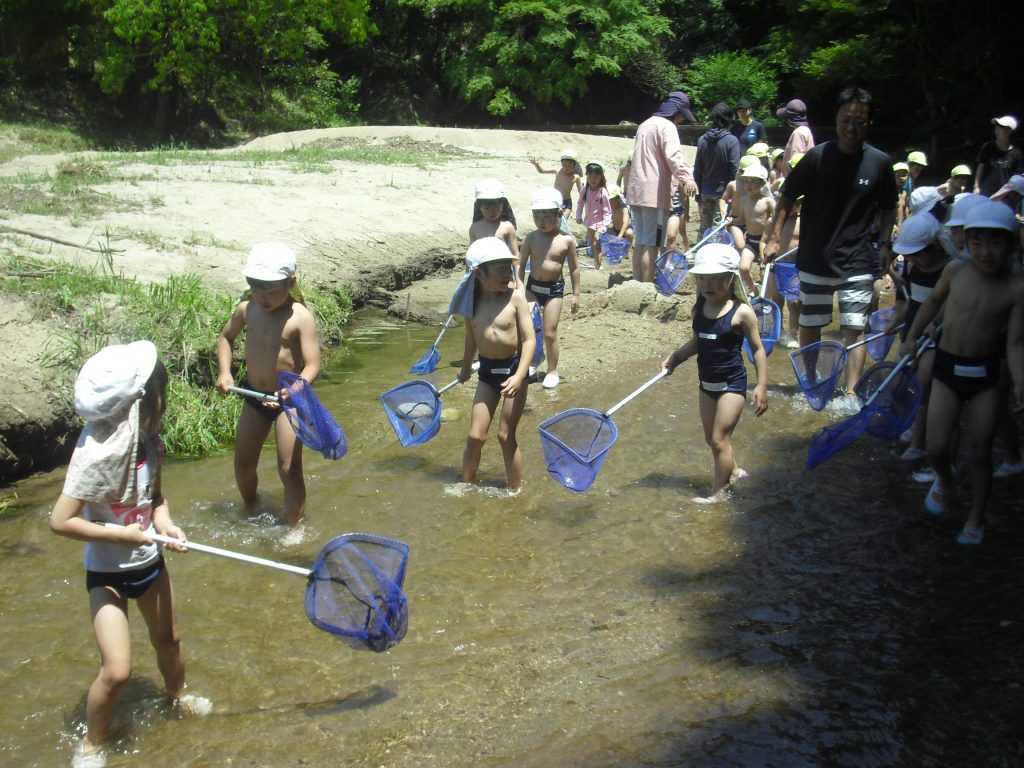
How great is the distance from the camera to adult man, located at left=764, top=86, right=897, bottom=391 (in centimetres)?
729

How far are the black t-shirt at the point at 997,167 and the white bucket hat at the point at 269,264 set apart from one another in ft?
29.3

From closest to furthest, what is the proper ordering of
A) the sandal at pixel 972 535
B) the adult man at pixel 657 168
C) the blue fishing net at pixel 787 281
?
the sandal at pixel 972 535
the blue fishing net at pixel 787 281
the adult man at pixel 657 168

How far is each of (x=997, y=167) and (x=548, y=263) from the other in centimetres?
611

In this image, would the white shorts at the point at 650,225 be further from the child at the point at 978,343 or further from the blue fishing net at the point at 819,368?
the child at the point at 978,343

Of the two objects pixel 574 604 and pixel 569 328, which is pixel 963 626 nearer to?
pixel 574 604

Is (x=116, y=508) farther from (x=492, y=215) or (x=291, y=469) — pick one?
(x=492, y=215)

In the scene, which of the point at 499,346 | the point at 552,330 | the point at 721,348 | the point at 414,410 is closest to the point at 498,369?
the point at 499,346

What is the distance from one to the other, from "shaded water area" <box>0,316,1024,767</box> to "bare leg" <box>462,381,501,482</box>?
0.58ft

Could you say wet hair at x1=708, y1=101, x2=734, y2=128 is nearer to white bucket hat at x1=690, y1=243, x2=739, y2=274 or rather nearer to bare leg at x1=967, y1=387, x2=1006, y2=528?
white bucket hat at x1=690, y1=243, x2=739, y2=274

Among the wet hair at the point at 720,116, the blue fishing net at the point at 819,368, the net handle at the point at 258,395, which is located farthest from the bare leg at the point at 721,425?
the wet hair at the point at 720,116

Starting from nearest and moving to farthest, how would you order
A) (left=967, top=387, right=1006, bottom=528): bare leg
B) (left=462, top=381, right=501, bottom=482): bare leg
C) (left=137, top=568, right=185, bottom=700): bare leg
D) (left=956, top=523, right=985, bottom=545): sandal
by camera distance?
(left=137, top=568, right=185, bottom=700): bare leg → (left=967, top=387, right=1006, bottom=528): bare leg → (left=956, top=523, right=985, bottom=545): sandal → (left=462, top=381, right=501, bottom=482): bare leg

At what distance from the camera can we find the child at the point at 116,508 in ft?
12.0

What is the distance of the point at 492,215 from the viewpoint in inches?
357

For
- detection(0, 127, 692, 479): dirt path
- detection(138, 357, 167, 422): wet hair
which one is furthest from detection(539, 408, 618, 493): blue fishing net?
detection(0, 127, 692, 479): dirt path
